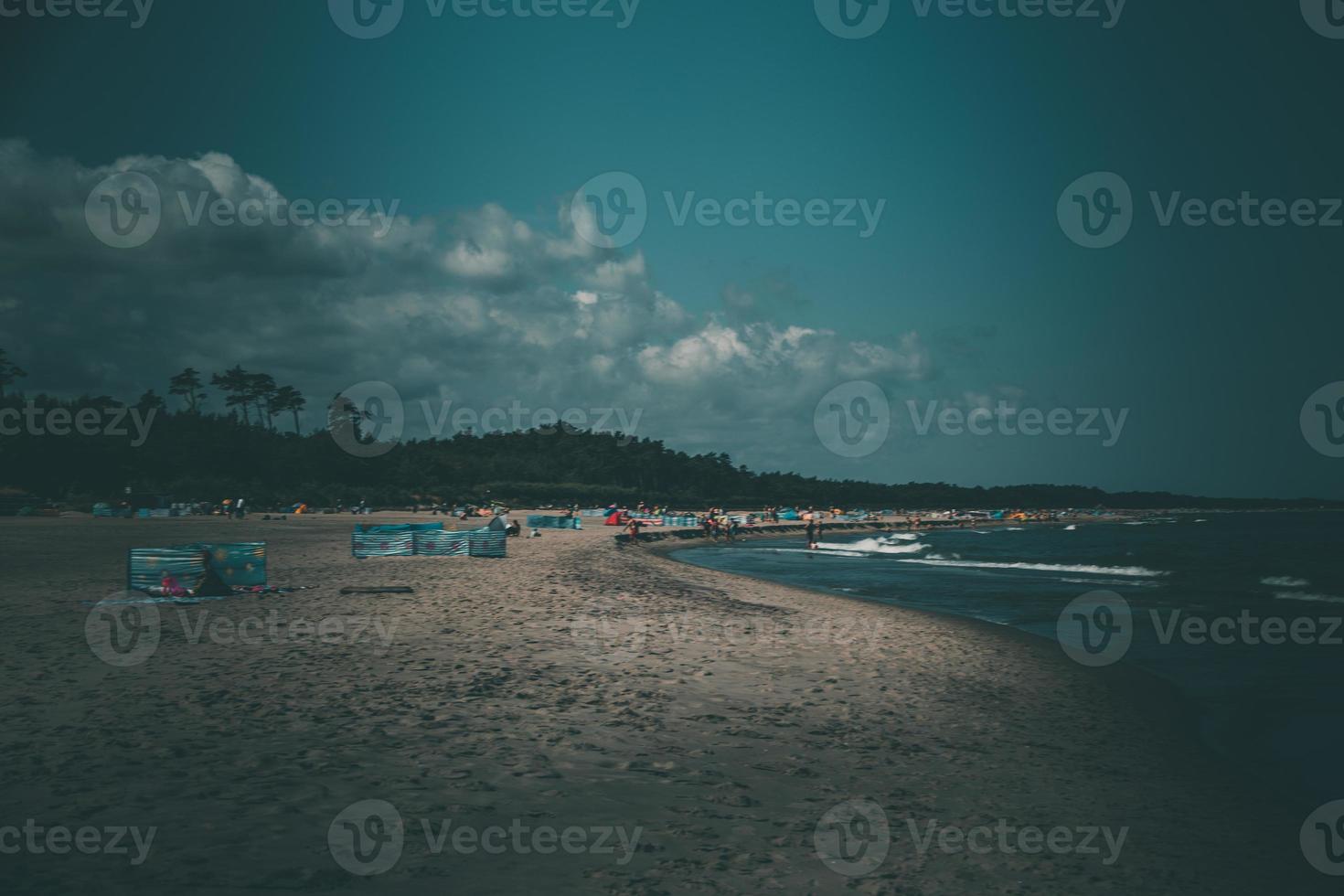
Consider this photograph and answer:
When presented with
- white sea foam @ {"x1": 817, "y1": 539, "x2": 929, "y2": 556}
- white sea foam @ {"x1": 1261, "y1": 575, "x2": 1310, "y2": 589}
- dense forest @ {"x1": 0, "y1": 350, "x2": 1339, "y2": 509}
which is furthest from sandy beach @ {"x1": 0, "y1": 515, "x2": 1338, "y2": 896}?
dense forest @ {"x1": 0, "y1": 350, "x2": 1339, "y2": 509}

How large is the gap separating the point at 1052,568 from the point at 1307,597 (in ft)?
48.5

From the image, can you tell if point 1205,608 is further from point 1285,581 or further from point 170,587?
point 170,587

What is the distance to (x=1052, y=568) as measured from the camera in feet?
136

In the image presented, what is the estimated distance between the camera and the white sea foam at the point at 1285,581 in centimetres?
3094

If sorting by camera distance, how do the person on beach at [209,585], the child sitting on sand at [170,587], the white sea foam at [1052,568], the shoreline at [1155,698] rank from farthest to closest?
1. the white sea foam at [1052,568]
2. the person on beach at [209,585]
3. the child sitting on sand at [170,587]
4. the shoreline at [1155,698]

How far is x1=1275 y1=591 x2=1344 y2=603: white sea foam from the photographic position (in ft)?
85.7

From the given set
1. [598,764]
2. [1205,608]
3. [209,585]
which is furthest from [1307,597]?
[209,585]

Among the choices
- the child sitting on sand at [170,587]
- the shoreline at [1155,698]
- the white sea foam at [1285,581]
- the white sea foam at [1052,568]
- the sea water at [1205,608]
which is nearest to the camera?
the shoreline at [1155,698]

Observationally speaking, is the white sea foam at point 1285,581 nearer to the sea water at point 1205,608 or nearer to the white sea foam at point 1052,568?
the sea water at point 1205,608

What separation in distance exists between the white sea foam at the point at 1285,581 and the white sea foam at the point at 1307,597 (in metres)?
2.50

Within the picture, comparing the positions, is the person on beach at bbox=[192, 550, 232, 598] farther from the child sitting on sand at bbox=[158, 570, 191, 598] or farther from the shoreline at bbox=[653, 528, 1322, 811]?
the shoreline at bbox=[653, 528, 1322, 811]

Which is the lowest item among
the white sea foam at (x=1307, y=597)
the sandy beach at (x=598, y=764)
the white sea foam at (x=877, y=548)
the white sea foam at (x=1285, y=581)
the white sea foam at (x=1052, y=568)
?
the white sea foam at (x=877, y=548)

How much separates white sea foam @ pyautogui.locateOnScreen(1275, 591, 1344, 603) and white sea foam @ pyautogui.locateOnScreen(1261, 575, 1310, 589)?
250cm

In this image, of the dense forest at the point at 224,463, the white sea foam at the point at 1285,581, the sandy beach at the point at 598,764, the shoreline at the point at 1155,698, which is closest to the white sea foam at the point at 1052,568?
the white sea foam at the point at 1285,581
